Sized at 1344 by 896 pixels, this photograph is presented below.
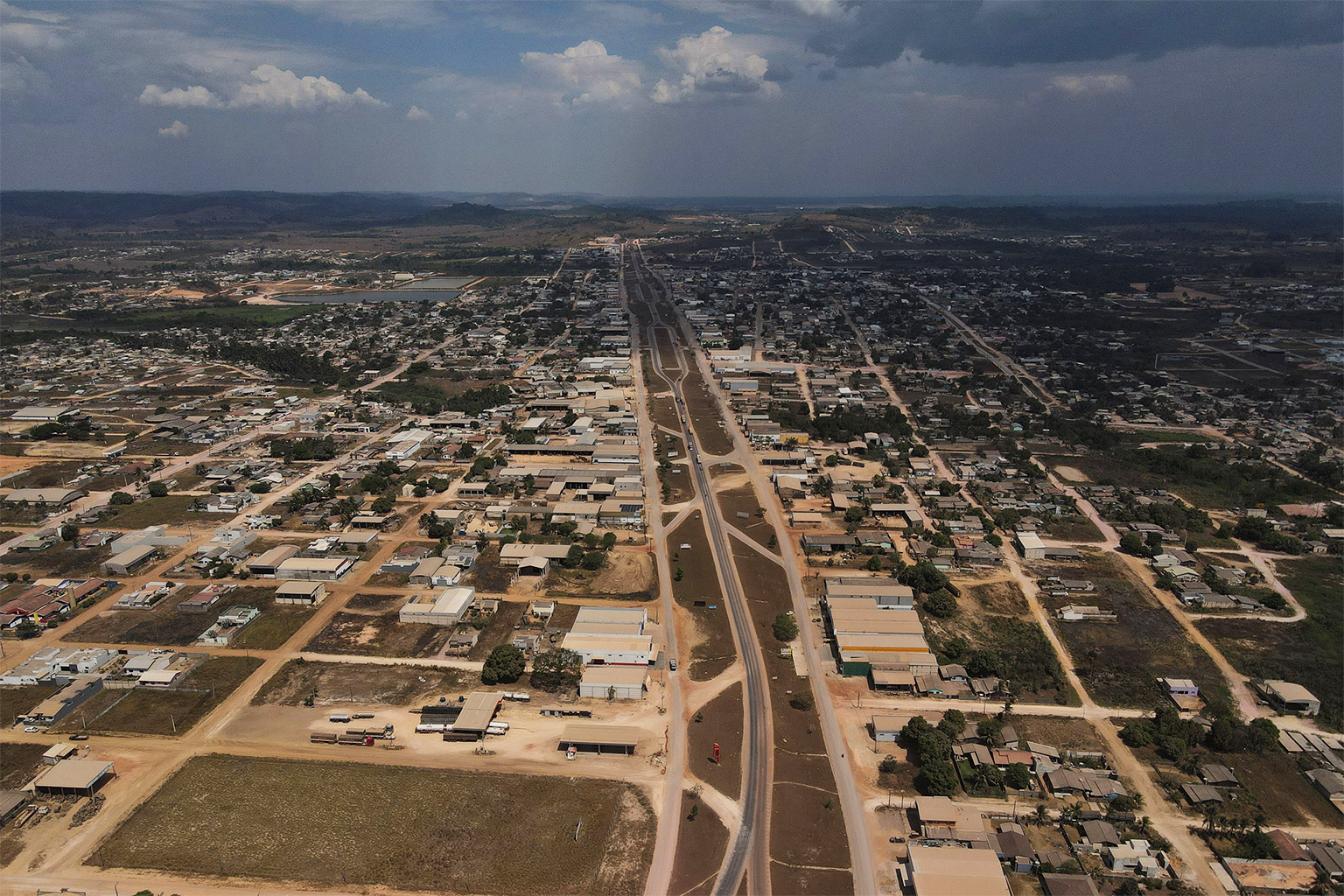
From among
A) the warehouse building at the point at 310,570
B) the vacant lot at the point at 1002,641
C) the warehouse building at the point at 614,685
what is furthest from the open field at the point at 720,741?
the warehouse building at the point at 310,570

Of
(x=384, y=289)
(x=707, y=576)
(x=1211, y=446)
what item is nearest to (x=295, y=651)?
(x=707, y=576)

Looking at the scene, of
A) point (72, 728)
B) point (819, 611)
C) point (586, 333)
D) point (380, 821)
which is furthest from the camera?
point (586, 333)

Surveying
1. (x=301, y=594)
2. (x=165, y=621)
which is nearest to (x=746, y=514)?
(x=301, y=594)

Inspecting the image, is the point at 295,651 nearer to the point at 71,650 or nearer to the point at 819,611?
the point at 71,650

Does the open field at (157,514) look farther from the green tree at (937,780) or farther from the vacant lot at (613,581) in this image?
the green tree at (937,780)

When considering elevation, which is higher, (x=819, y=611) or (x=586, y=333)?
(x=586, y=333)

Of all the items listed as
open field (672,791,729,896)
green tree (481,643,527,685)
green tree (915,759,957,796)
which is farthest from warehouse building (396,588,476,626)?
green tree (915,759,957,796)

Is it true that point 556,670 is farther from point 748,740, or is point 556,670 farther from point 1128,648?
point 1128,648
